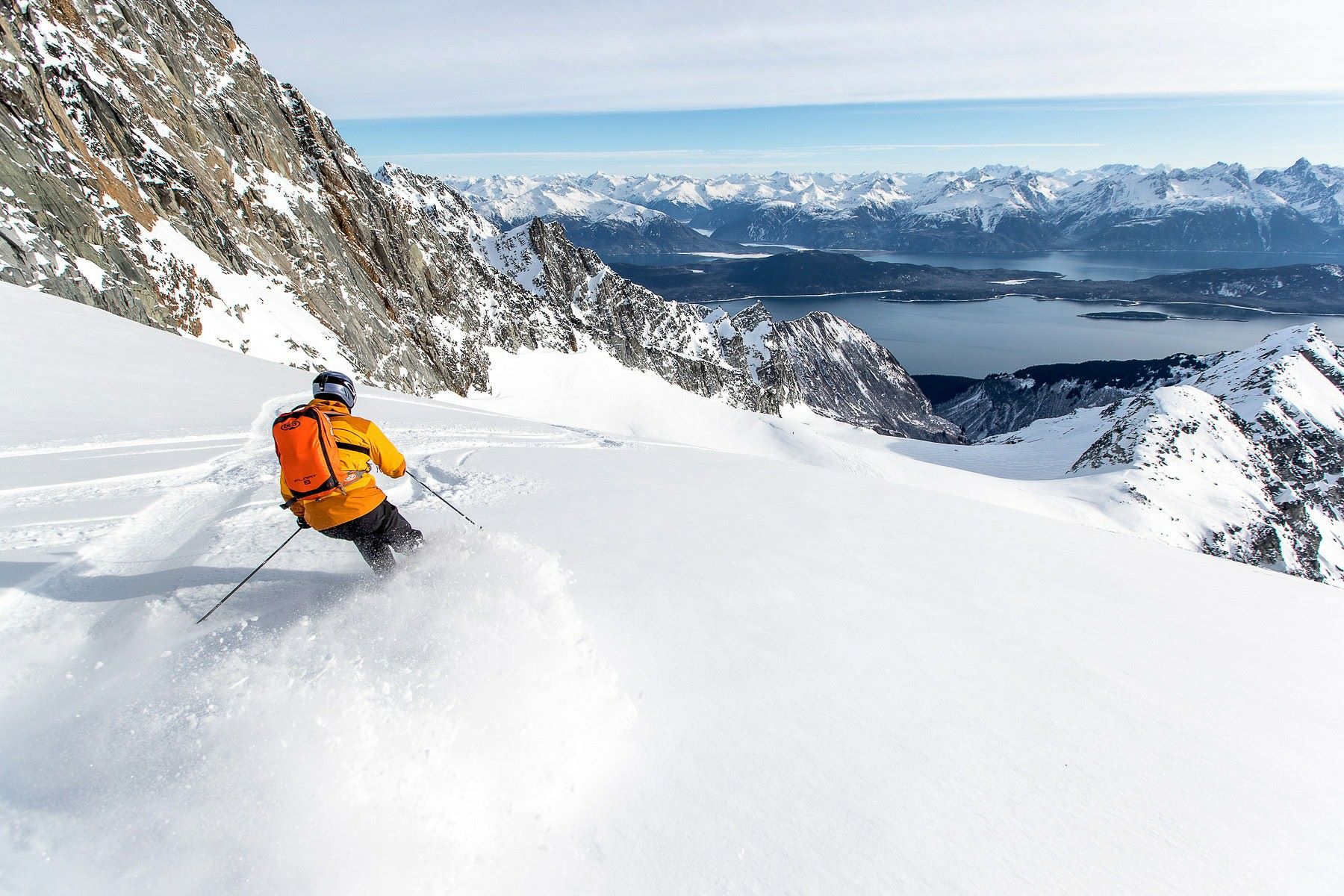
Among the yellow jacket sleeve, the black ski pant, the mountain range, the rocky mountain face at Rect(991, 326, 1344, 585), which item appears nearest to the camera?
the black ski pant

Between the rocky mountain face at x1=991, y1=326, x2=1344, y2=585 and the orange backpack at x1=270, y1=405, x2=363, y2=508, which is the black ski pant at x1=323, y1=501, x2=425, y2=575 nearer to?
the orange backpack at x1=270, y1=405, x2=363, y2=508

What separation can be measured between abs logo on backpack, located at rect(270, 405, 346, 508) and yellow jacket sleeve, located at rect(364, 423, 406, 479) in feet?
1.22

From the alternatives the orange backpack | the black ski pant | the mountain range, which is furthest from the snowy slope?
the mountain range

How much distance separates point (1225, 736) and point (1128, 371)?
185m

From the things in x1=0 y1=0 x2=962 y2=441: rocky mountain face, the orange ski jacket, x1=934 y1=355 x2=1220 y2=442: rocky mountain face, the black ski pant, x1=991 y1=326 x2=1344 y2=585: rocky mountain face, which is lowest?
x1=934 y1=355 x2=1220 y2=442: rocky mountain face

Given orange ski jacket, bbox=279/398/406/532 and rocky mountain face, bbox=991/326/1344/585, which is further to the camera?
rocky mountain face, bbox=991/326/1344/585

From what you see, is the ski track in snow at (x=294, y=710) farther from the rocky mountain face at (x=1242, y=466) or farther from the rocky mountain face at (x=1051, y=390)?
the rocky mountain face at (x=1051, y=390)

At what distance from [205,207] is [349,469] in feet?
107

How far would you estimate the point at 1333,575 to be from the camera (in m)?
56.5

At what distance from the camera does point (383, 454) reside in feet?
17.1

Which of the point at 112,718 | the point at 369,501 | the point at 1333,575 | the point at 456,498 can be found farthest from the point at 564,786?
the point at 1333,575

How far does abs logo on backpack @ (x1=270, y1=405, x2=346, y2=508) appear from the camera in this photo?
15.3 ft

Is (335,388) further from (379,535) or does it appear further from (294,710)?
(294,710)

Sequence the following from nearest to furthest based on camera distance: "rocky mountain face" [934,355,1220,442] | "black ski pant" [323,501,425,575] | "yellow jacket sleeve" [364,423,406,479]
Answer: "black ski pant" [323,501,425,575], "yellow jacket sleeve" [364,423,406,479], "rocky mountain face" [934,355,1220,442]
